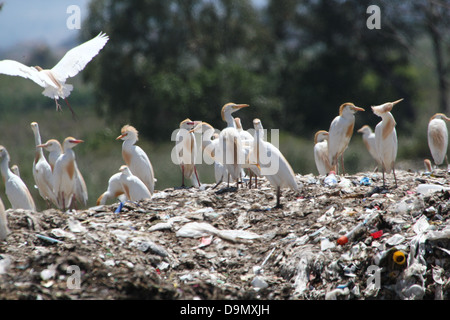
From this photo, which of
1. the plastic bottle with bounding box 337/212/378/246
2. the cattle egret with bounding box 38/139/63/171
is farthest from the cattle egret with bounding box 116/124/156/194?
the plastic bottle with bounding box 337/212/378/246

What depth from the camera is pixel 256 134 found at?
7336mm

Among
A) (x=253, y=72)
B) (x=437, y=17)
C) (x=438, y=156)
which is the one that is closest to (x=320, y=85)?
Result: (x=253, y=72)

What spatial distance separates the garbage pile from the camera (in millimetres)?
5410

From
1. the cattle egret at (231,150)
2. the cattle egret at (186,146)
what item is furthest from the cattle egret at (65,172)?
the cattle egret at (231,150)

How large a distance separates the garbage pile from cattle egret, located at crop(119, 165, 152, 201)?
2.60ft

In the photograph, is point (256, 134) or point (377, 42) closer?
point (256, 134)

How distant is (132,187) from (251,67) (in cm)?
2028

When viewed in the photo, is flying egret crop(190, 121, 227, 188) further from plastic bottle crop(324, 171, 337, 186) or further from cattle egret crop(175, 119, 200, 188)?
plastic bottle crop(324, 171, 337, 186)

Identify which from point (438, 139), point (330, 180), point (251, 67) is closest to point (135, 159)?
point (330, 180)

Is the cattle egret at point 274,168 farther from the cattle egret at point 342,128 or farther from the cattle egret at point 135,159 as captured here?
the cattle egret at point 135,159

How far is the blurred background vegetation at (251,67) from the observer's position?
76.3 feet

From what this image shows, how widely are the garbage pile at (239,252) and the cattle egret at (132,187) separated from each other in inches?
31.2

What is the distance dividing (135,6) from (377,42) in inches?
449
